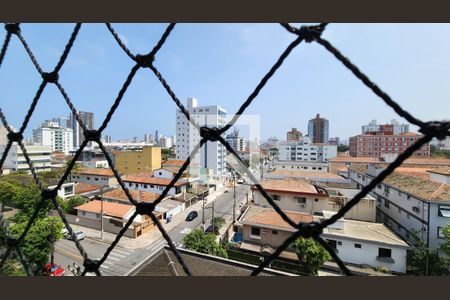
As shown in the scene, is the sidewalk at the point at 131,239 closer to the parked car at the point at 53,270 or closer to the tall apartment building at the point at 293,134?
the parked car at the point at 53,270

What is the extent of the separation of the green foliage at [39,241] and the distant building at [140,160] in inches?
369

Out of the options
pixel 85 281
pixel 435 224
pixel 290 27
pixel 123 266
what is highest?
pixel 290 27

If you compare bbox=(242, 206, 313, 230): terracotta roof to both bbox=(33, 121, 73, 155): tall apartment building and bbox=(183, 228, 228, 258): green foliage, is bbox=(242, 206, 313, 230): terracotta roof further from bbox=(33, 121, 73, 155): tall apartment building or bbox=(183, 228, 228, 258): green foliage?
bbox=(33, 121, 73, 155): tall apartment building

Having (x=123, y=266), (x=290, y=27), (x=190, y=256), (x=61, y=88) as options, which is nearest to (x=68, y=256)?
(x=123, y=266)

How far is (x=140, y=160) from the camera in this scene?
46.6 feet

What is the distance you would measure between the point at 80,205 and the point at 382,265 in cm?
876

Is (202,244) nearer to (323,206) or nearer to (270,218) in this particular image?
(270,218)

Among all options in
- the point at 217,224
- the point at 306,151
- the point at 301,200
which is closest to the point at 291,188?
the point at 301,200

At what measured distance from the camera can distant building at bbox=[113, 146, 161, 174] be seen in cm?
1390

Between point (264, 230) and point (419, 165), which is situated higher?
point (419, 165)

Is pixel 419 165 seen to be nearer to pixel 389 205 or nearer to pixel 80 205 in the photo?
pixel 389 205

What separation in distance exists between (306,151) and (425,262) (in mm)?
16714

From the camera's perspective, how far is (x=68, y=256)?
18.4 feet

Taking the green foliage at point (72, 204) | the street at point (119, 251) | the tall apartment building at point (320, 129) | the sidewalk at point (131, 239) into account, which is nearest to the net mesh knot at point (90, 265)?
the street at point (119, 251)
